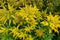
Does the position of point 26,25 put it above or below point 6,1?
below

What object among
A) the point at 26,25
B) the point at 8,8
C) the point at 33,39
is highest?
the point at 8,8

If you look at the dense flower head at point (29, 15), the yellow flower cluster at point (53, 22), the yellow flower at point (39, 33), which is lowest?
the yellow flower at point (39, 33)

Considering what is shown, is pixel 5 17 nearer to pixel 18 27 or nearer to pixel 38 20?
pixel 18 27

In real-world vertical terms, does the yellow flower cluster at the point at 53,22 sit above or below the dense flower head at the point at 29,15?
below

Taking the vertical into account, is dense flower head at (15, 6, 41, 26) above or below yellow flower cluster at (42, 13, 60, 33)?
above

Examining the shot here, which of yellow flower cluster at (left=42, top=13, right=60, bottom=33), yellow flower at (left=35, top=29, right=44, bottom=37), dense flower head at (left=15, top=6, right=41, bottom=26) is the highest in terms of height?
dense flower head at (left=15, top=6, right=41, bottom=26)

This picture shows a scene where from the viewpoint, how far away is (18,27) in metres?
2.29

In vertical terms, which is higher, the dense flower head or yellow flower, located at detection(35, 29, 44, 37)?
the dense flower head

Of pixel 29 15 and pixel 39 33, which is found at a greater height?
pixel 29 15

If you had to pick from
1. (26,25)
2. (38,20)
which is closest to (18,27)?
(26,25)

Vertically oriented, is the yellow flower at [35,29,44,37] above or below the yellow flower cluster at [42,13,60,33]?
below

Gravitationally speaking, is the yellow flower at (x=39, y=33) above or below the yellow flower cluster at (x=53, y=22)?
below

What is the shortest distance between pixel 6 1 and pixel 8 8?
172mm

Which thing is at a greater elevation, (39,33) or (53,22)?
(53,22)
